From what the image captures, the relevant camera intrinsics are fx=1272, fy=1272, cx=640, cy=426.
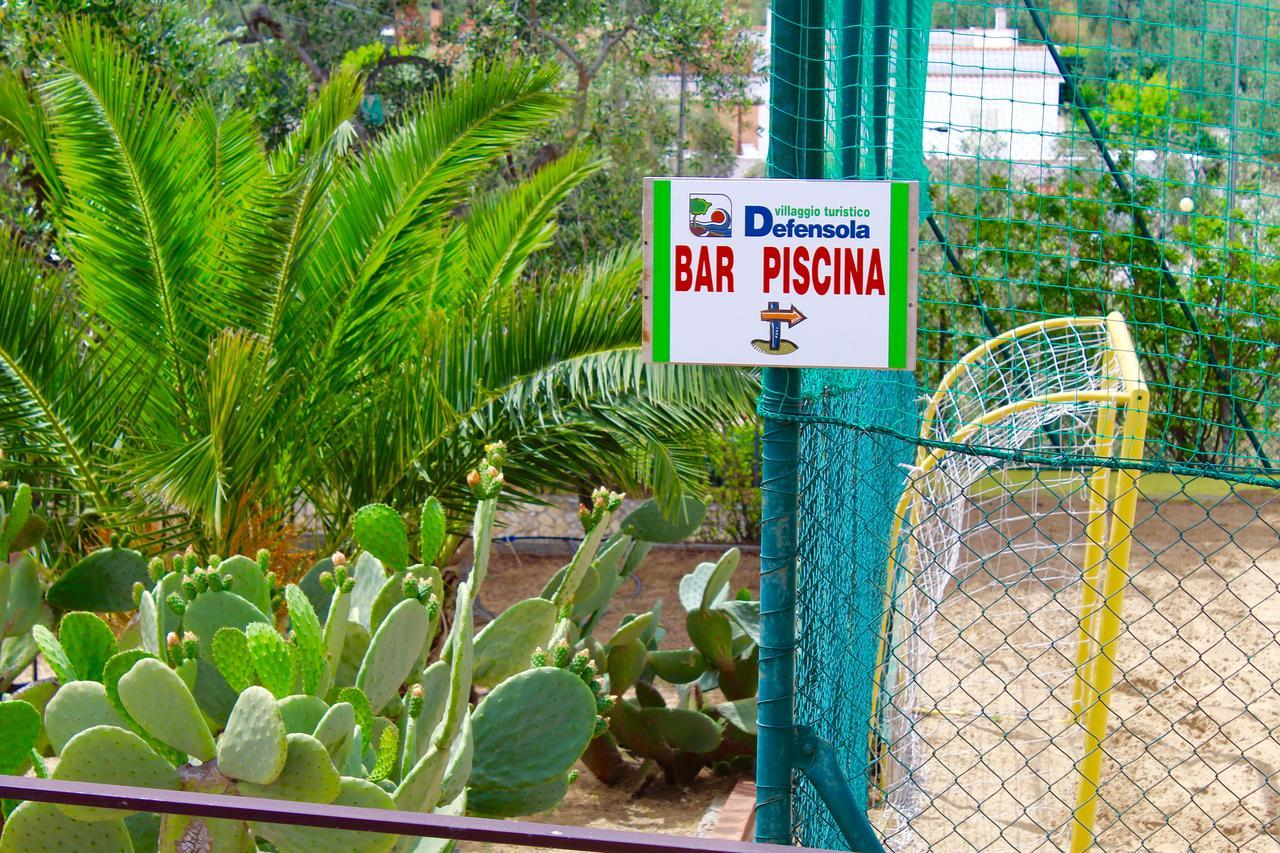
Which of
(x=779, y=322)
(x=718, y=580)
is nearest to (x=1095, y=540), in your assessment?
(x=718, y=580)

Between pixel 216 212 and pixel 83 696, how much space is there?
2610 mm

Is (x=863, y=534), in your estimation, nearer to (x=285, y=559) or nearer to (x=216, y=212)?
(x=285, y=559)

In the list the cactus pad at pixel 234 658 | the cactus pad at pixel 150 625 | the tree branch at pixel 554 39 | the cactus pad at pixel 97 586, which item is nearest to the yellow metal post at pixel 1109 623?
the cactus pad at pixel 234 658

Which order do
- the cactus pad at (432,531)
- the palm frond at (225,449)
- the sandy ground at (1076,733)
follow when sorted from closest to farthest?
the cactus pad at (432,531) → the sandy ground at (1076,733) → the palm frond at (225,449)

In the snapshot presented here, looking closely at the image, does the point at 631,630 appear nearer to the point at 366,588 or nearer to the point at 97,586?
the point at 366,588

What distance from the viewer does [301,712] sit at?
2.38 meters

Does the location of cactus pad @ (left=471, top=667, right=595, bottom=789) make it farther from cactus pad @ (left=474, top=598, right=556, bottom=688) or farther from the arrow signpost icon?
the arrow signpost icon

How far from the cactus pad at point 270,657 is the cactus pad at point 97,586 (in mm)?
1617

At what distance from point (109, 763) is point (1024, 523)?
553 centimetres

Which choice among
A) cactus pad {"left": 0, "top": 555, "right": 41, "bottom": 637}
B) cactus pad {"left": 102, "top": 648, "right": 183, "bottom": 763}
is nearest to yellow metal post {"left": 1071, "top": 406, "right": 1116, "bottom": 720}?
cactus pad {"left": 102, "top": 648, "right": 183, "bottom": 763}

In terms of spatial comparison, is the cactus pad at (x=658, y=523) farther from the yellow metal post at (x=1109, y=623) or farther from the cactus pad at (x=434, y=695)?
the cactus pad at (x=434, y=695)

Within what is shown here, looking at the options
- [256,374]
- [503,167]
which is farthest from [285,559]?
[503,167]

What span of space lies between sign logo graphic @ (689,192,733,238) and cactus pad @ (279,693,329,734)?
1122 millimetres

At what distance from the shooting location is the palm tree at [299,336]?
425 cm
